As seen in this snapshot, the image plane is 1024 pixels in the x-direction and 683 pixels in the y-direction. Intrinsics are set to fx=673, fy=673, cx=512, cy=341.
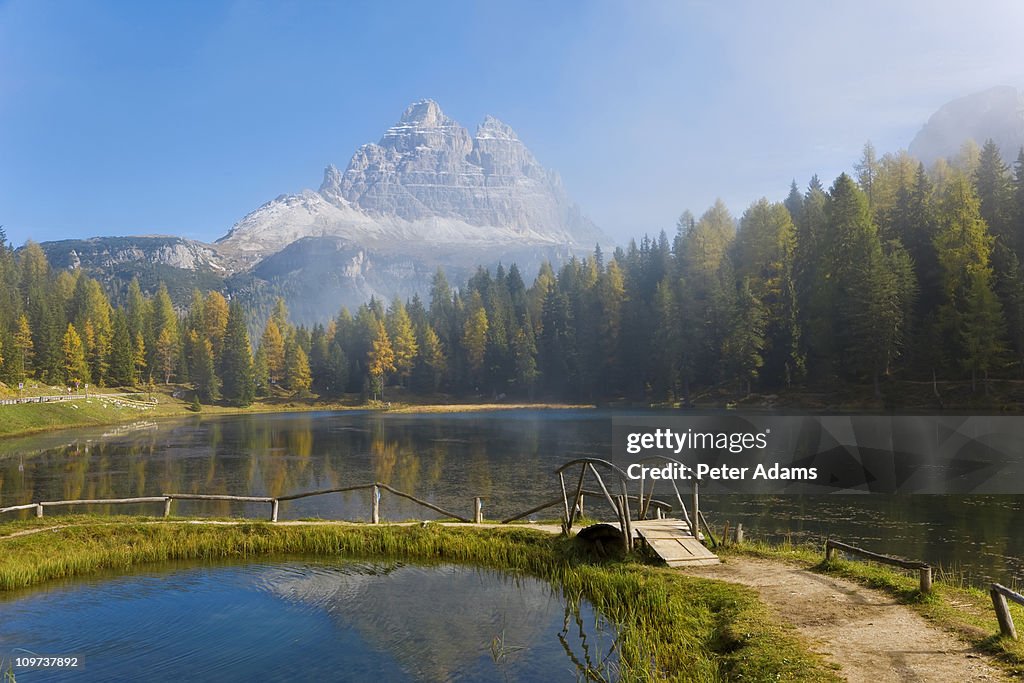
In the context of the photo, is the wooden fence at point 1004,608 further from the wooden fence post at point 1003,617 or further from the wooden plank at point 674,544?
the wooden plank at point 674,544

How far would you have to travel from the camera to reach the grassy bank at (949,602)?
38.0 ft

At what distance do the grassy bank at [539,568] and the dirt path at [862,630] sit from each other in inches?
21.8

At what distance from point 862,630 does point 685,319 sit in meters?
85.8

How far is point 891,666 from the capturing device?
1118 cm

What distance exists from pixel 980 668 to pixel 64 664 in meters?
17.4

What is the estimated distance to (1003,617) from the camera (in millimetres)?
12008

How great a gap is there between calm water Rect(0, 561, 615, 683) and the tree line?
6058 centimetres

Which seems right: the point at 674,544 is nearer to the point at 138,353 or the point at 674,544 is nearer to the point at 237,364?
the point at 237,364

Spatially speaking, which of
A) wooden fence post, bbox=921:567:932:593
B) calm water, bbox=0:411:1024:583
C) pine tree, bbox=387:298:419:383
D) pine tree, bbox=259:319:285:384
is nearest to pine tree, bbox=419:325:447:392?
pine tree, bbox=387:298:419:383

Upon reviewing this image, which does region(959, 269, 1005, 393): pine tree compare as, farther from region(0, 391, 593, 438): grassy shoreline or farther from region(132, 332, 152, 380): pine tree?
region(132, 332, 152, 380): pine tree

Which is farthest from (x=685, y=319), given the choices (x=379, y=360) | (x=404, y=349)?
(x=379, y=360)

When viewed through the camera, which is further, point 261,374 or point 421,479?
point 261,374

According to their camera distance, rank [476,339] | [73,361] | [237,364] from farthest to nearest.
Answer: [476,339] < [237,364] < [73,361]

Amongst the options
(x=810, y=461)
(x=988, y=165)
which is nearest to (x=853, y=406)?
(x=810, y=461)
